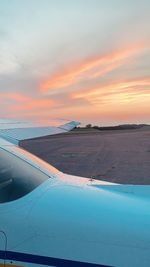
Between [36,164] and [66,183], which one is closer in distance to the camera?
[66,183]

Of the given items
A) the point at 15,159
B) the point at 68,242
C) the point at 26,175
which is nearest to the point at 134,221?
the point at 68,242

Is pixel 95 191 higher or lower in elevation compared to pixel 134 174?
higher

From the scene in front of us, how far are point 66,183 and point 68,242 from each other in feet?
2.79

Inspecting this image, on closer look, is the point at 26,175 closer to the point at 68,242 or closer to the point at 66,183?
the point at 66,183

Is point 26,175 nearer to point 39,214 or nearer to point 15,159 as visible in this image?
point 15,159

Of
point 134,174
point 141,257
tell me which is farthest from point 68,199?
point 134,174

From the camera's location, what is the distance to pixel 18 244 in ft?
8.83

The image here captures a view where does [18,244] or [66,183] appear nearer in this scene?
[18,244]

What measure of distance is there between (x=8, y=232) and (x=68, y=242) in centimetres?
40

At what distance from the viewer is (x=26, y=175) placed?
3398 millimetres

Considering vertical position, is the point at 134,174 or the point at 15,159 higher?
the point at 15,159

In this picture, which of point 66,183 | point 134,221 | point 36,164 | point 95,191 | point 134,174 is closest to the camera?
point 134,221

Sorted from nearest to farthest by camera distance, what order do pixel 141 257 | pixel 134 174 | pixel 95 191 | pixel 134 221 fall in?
pixel 141 257, pixel 134 221, pixel 95 191, pixel 134 174

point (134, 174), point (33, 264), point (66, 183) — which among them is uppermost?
point (66, 183)
